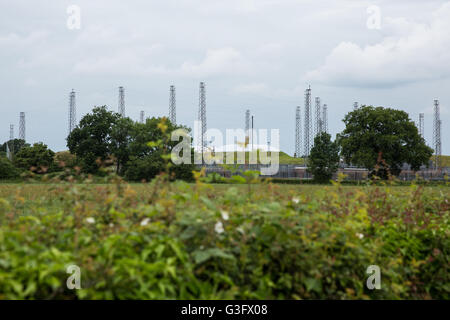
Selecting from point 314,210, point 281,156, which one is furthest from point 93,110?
point 314,210

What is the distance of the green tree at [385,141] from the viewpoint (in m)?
50.3

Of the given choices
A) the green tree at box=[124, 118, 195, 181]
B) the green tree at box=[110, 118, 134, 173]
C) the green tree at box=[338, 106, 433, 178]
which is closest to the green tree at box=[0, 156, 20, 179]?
the green tree at box=[110, 118, 134, 173]

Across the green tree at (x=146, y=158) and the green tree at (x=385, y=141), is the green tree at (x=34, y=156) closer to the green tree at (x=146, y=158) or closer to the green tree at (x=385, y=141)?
the green tree at (x=146, y=158)

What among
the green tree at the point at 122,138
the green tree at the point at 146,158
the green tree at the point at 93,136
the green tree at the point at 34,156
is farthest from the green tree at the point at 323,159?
the green tree at the point at 34,156

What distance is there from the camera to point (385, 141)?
166 ft

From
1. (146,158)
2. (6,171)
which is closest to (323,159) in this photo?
(146,158)

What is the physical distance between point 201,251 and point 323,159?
53.5m

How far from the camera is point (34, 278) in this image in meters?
3.52

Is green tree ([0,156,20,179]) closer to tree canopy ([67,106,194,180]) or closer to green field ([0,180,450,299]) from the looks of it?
tree canopy ([67,106,194,180])

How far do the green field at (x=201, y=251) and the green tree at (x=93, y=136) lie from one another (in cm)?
5255

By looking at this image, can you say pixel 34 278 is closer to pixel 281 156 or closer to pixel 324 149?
pixel 324 149

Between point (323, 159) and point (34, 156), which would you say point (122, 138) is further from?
point (323, 159)

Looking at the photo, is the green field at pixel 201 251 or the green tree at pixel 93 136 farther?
the green tree at pixel 93 136
